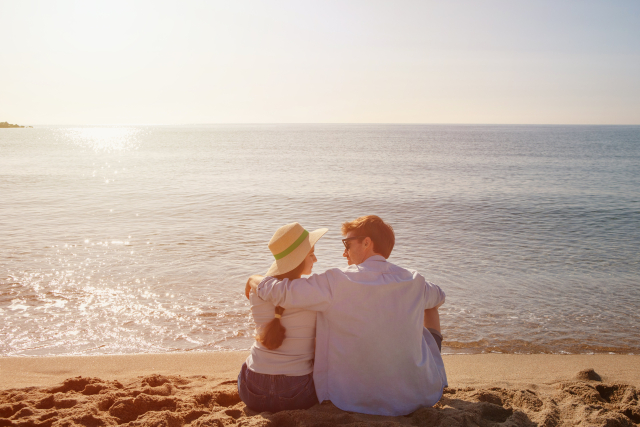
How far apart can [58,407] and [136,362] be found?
4.54 feet

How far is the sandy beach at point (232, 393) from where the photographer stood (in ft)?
10.4

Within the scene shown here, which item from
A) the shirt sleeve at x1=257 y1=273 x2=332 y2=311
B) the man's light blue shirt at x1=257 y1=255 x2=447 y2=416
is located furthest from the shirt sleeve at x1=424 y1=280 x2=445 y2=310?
the shirt sleeve at x1=257 y1=273 x2=332 y2=311

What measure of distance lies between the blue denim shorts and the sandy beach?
0.10 meters

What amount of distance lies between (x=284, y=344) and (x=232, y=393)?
0.98m

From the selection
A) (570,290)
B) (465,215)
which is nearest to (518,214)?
(465,215)

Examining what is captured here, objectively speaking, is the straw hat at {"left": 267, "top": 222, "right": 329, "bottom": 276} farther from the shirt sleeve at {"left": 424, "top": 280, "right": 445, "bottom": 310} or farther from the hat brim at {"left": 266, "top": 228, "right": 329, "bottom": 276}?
the shirt sleeve at {"left": 424, "top": 280, "right": 445, "bottom": 310}

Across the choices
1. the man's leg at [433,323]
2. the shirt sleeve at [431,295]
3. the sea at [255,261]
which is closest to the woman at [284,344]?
the shirt sleeve at [431,295]

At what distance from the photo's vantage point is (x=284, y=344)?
3.15 m

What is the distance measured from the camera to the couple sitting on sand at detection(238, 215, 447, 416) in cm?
290

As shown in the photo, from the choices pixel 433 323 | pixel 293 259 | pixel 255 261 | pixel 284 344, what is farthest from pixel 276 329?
pixel 255 261

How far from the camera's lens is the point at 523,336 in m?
5.89

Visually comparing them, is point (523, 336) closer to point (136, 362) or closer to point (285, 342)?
point (285, 342)

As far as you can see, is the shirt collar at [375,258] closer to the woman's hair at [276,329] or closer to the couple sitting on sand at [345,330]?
the couple sitting on sand at [345,330]

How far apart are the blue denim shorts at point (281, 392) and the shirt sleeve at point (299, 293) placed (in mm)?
680
